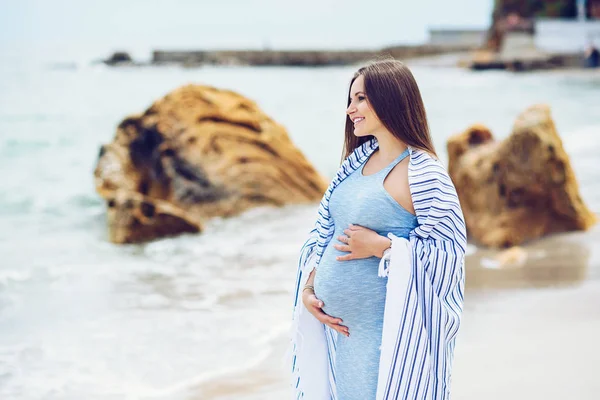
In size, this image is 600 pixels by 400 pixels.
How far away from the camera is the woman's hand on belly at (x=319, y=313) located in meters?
2.51

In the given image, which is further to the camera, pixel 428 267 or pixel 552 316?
pixel 552 316

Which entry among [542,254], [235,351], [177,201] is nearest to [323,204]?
[235,351]

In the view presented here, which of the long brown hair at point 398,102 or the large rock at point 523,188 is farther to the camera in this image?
the large rock at point 523,188

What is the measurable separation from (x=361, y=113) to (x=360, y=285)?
53cm

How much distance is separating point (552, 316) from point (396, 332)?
307cm

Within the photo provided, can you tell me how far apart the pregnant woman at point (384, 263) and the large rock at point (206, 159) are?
6.57 metres

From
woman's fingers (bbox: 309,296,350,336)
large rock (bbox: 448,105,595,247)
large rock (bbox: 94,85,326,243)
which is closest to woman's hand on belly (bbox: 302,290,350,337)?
woman's fingers (bbox: 309,296,350,336)

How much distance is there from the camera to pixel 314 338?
8.74 feet

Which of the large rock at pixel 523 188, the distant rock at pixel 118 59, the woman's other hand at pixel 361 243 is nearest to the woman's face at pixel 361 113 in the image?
the woman's other hand at pixel 361 243

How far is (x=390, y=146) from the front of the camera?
97.9 inches

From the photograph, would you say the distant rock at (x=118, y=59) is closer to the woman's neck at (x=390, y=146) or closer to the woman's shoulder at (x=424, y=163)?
the woman's neck at (x=390, y=146)

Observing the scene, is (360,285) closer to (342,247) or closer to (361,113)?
(342,247)

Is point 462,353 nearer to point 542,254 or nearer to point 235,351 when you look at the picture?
point 235,351

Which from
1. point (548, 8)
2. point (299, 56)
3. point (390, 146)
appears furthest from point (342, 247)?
point (299, 56)
